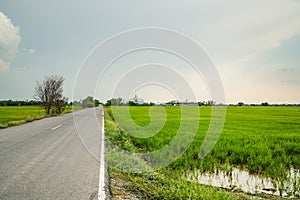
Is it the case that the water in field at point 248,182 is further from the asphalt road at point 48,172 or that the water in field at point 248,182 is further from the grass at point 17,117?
the grass at point 17,117

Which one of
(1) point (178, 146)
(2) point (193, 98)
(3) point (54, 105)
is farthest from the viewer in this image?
(3) point (54, 105)

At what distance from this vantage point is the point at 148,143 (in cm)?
1111

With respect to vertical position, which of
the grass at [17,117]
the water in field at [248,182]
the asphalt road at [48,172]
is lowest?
the water in field at [248,182]

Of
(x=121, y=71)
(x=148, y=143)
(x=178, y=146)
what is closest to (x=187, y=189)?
(x=178, y=146)

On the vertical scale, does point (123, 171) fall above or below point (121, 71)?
below

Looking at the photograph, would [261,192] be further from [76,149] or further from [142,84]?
[142,84]

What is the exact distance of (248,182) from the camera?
6207mm

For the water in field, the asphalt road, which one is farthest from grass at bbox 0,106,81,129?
the water in field

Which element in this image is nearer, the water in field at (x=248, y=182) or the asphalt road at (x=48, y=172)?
the asphalt road at (x=48, y=172)

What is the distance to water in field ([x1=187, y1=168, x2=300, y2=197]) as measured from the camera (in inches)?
218

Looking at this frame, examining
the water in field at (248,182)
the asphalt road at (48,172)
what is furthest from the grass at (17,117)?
the water in field at (248,182)

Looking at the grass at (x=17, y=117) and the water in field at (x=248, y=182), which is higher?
the grass at (x=17, y=117)

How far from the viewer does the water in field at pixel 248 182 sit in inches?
218

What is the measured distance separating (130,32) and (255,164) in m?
8.07
